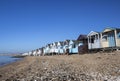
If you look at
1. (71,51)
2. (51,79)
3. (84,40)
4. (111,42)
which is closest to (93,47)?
(111,42)

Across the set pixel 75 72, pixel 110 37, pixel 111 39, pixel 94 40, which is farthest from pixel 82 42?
pixel 75 72

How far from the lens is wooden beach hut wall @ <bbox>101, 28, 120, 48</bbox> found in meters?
26.8

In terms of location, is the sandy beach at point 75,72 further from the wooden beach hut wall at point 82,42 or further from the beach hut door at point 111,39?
the wooden beach hut wall at point 82,42

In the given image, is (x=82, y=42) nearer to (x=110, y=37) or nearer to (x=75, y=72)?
(x=110, y=37)

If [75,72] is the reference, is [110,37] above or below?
above

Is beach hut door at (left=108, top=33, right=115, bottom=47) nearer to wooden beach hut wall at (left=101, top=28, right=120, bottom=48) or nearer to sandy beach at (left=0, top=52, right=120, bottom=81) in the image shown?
wooden beach hut wall at (left=101, top=28, right=120, bottom=48)

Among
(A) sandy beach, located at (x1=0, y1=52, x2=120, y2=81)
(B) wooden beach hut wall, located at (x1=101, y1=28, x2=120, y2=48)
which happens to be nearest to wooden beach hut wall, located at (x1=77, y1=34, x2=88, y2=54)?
(B) wooden beach hut wall, located at (x1=101, y1=28, x2=120, y2=48)

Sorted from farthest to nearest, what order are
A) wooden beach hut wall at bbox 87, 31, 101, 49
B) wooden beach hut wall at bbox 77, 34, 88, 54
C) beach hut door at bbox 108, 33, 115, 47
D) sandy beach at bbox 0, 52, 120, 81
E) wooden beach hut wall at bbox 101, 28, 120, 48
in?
wooden beach hut wall at bbox 77, 34, 88, 54 < wooden beach hut wall at bbox 87, 31, 101, 49 < beach hut door at bbox 108, 33, 115, 47 < wooden beach hut wall at bbox 101, 28, 120, 48 < sandy beach at bbox 0, 52, 120, 81

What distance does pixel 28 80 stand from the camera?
1097 cm

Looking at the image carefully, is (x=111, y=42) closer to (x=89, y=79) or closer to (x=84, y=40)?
(x=84, y=40)

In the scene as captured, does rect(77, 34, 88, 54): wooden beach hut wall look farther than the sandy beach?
Yes

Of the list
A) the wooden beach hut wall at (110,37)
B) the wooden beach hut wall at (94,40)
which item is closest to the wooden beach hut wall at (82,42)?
the wooden beach hut wall at (94,40)

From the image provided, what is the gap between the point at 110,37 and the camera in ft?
94.7

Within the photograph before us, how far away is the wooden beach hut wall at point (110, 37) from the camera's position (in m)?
26.8
